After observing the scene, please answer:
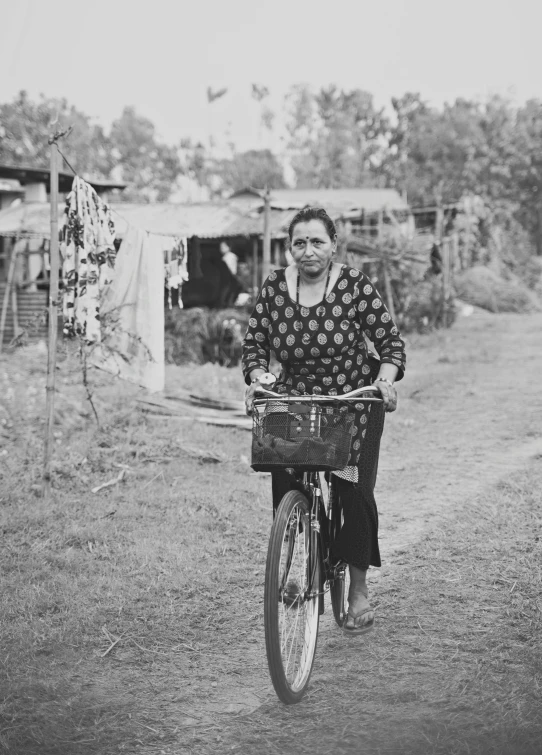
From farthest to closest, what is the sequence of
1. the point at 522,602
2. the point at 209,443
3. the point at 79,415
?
the point at 79,415, the point at 209,443, the point at 522,602

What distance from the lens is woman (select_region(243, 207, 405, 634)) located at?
11.2 ft

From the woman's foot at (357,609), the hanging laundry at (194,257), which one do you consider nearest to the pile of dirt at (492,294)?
the hanging laundry at (194,257)

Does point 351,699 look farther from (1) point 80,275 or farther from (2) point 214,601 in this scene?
(1) point 80,275

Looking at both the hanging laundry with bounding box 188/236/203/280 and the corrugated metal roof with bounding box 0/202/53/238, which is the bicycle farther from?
the corrugated metal roof with bounding box 0/202/53/238

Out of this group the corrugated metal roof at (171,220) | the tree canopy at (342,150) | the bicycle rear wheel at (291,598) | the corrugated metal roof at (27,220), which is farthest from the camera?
the tree canopy at (342,150)

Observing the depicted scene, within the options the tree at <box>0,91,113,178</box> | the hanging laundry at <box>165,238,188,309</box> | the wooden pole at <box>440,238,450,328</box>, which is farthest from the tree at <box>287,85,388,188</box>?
the hanging laundry at <box>165,238,188,309</box>

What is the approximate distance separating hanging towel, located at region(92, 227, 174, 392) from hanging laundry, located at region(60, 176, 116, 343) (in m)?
0.49

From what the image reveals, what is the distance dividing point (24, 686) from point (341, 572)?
1380 millimetres

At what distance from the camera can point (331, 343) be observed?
3418 mm

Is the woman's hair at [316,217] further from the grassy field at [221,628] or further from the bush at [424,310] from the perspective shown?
the bush at [424,310]

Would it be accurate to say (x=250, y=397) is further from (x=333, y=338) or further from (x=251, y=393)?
(x=333, y=338)

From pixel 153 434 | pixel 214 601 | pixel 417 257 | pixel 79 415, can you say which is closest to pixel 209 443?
pixel 153 434

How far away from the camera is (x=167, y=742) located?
2885mm

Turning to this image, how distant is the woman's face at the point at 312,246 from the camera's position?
3.41 meters
